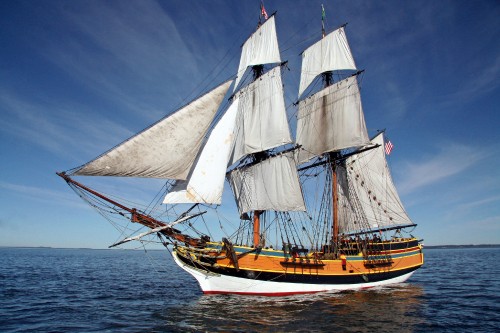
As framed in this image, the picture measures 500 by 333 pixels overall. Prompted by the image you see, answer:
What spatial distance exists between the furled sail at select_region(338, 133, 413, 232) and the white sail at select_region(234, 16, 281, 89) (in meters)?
17.0

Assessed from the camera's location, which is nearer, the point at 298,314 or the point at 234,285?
the point at 298,314

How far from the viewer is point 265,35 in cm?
3344

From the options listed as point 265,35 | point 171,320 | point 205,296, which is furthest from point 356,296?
point 265,35

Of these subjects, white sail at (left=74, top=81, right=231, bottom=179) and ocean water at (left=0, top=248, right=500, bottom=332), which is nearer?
ocean water at (left=0, top=248, right=500, bottom=332)

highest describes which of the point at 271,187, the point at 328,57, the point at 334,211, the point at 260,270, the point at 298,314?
the point at 328,57

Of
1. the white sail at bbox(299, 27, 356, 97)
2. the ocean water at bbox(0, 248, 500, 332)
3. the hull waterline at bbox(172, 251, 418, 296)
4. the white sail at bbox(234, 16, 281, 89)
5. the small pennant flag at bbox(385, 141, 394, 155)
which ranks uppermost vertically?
the white sail at bbox(299, 27, 356, 97)

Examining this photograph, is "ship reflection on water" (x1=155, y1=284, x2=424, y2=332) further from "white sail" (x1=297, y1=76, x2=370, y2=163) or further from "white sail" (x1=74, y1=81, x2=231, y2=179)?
"white sail" (x1=297, y1=76, x2=370, y2=163)

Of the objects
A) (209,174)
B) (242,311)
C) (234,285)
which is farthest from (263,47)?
(242,311)

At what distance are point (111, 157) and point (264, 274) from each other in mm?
13123

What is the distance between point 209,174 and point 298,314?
37.3 feet

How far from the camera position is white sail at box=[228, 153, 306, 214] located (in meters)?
27.9

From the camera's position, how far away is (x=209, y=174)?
76.2ft

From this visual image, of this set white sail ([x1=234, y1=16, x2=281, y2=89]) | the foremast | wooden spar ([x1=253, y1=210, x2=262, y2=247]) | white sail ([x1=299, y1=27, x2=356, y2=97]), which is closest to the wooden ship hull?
wooden spar ([x1=253, y1=210, x2=262, y2=247])

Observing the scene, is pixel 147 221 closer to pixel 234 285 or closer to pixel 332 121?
pixel 234 285
